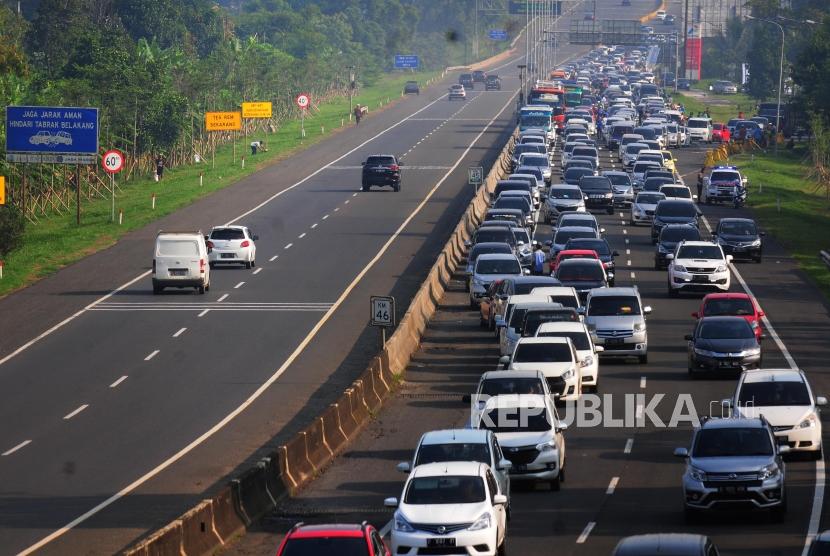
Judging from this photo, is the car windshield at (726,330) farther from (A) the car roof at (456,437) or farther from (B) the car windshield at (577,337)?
(A) the car roof at (456,437)

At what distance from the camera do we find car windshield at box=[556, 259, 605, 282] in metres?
49.2

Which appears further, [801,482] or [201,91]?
[201,91]

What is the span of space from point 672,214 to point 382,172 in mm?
22466

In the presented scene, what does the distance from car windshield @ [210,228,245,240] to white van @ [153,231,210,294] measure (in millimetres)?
6096

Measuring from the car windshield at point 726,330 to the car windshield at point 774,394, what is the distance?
8.86 m

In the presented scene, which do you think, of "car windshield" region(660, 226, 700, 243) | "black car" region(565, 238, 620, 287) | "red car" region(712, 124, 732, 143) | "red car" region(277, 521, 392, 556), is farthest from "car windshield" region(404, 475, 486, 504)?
"red car" region(712, 124, 732, 143)

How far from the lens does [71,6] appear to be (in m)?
135

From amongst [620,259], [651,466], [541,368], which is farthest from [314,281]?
[651,466]

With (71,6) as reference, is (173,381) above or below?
below

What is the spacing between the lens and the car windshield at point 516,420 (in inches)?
1083

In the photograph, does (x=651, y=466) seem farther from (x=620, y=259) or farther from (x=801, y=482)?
(x=620, y=259)

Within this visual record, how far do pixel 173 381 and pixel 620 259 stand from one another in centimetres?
2496

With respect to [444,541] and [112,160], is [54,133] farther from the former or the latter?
[444,541]

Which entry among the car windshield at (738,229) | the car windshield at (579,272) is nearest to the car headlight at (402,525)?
the car windshield at (579,272)
